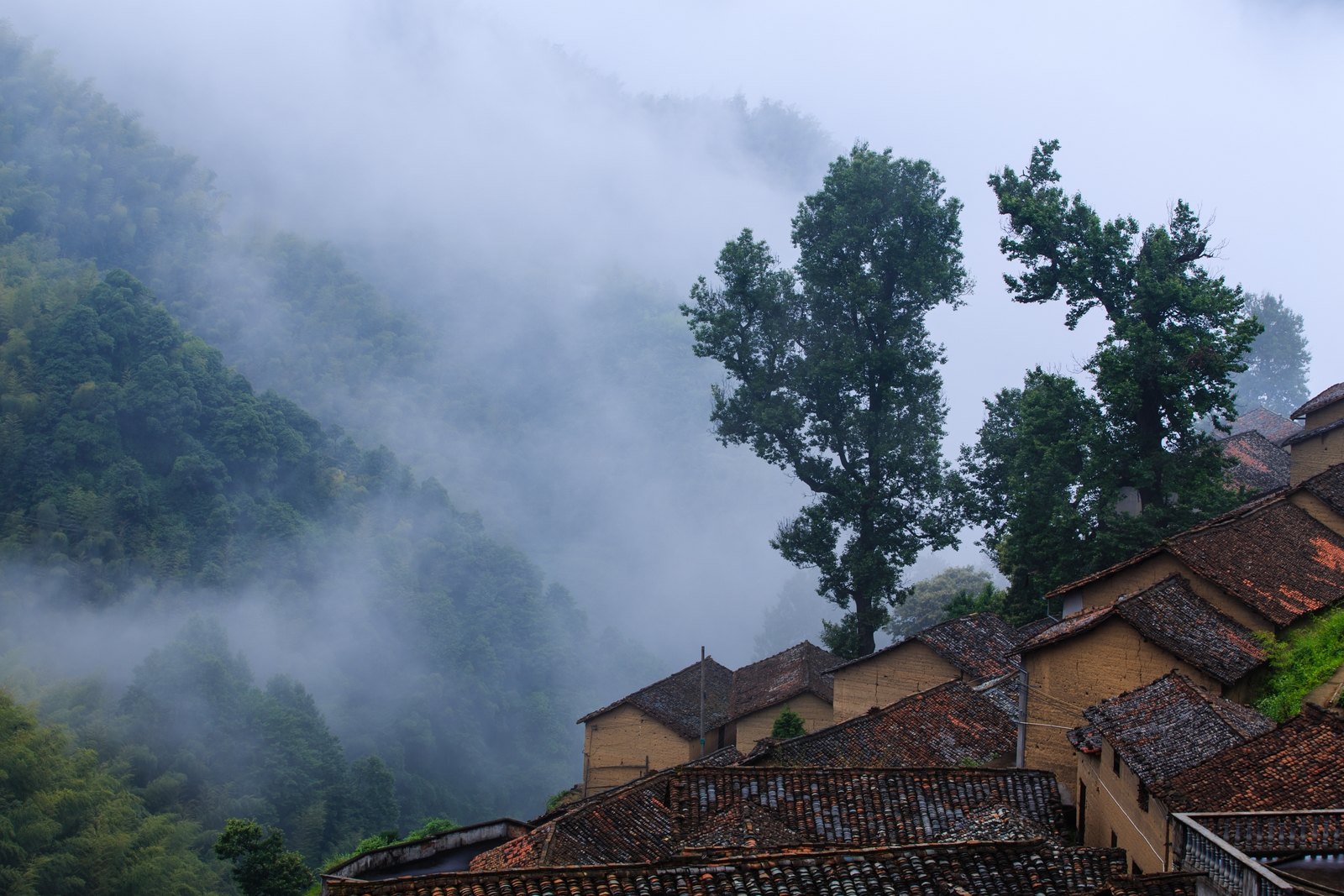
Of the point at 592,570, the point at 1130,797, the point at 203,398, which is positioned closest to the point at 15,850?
the point at 1130,797

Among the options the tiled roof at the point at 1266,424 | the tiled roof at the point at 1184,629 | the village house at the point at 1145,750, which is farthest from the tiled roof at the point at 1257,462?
the village house at the point at 1145,750

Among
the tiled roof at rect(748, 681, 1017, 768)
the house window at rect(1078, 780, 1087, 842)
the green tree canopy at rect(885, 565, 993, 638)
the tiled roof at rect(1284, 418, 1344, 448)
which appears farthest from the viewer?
the green tree canopy at rect(885, 565, 993, 638)

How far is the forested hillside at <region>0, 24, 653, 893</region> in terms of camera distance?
4928 cm

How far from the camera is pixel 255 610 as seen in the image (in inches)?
2581

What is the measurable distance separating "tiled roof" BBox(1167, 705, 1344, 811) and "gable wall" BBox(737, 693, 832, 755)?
18.4m

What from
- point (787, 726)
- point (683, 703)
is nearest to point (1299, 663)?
point (787, 726)

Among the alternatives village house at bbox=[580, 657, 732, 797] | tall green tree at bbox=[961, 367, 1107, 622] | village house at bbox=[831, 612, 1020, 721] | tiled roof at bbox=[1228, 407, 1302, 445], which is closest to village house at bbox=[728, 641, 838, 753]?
village house at bbox=[580, 657, 732, 797]

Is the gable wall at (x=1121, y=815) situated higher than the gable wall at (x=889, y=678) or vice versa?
the gable wall at (x=889, y=678)

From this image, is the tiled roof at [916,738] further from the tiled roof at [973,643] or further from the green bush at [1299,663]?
the green bush at [1299,663]

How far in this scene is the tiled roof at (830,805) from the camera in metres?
16.9

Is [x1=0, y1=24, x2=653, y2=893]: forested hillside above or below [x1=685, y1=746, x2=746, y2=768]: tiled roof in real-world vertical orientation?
above

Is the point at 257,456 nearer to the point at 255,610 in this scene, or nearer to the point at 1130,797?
the point at 255,610

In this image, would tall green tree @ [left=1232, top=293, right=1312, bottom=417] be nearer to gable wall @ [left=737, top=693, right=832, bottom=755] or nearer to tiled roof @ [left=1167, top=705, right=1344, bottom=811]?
gable wall @ [left=737, top=693, right=832, bottom=755]

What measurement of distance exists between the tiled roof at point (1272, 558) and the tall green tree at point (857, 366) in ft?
37.5
